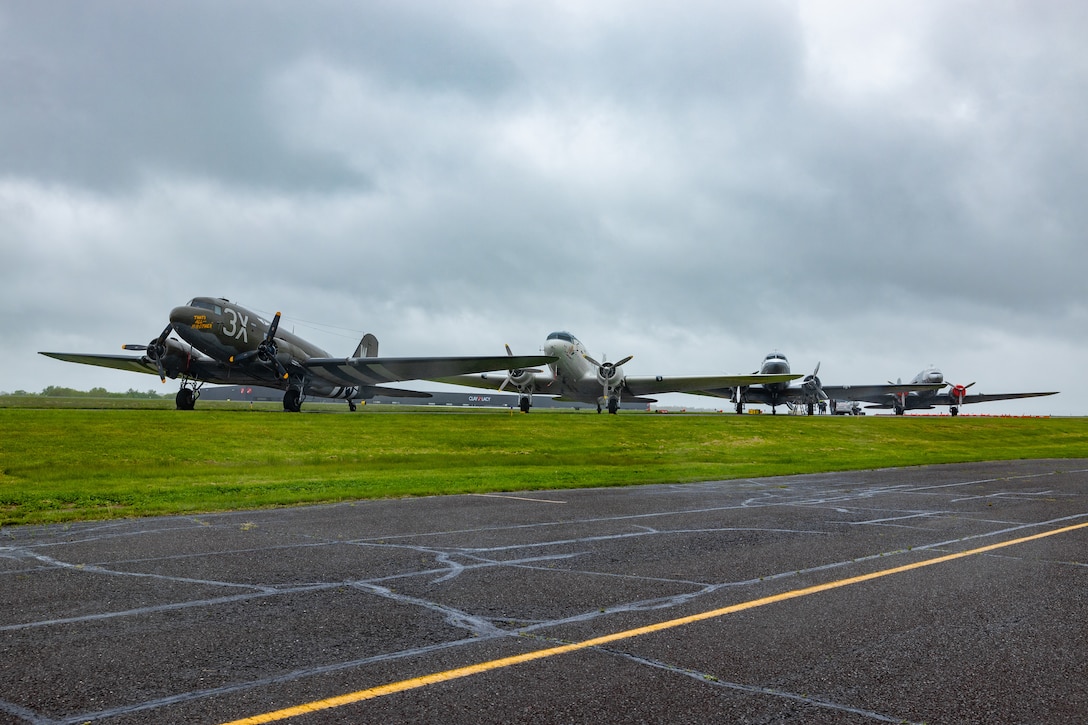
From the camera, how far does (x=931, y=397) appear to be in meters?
91.7

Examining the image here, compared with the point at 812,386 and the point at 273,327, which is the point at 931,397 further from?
the point at 273,327

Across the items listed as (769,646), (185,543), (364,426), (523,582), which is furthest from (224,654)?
(364,426)

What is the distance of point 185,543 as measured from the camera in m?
9.94

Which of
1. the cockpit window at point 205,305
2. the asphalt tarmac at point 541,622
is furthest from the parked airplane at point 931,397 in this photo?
the asphalt tarmac at point 541,622

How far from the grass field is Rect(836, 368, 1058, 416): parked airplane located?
1911 inches

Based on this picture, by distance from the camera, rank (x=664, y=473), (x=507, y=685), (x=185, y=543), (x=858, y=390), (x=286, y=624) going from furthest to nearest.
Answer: (x=858, y=390), (x=664, y=473), (x=185, y=543), (x=286, y=624), (x=507, y=685)

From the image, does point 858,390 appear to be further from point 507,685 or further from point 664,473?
point 507,685

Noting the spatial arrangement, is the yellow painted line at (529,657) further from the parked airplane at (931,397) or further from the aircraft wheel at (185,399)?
the parked airplane at (931,397)

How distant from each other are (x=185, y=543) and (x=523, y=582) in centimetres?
519

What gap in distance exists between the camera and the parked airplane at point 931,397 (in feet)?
283

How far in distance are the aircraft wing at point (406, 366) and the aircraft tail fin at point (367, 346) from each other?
6.10m

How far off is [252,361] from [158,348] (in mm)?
4807

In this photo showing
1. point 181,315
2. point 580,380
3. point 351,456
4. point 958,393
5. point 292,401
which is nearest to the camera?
point 351,456

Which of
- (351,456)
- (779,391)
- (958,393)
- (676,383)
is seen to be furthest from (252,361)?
(958,393)
